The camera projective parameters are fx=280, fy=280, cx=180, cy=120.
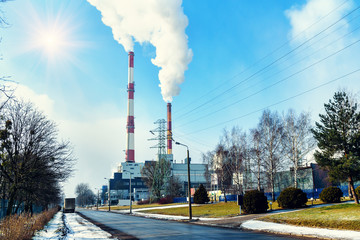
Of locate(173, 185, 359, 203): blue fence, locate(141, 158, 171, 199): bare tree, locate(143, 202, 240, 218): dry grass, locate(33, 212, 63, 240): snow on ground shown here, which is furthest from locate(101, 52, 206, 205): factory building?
locate(33, 212, 63, 240): snow on ground

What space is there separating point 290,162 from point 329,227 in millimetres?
24052

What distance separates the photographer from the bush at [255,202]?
26.0m

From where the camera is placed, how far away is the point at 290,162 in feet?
125

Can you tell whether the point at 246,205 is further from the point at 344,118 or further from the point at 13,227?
the point at 13,227

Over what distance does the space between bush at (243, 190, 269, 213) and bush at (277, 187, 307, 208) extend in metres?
2.30

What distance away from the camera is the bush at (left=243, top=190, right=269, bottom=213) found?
2602 cm

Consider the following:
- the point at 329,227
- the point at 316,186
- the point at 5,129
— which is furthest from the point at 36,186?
the point at 316,186

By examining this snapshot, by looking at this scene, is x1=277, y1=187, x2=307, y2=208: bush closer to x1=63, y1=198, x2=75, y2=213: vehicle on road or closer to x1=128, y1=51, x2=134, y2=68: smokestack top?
x1=63, y1=198, x2=75, y2=213: vehicle on road

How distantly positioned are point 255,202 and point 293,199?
3.90 metres

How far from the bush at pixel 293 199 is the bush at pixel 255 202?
7.55 feet

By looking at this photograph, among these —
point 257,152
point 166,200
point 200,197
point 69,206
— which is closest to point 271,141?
point 257,152

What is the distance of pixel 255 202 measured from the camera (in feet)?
85.2

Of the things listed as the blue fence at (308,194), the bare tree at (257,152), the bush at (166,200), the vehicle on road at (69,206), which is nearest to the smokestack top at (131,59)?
the bush at (166,200)

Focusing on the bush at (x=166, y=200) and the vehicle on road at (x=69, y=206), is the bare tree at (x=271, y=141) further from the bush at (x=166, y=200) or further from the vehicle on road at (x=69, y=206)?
the vehicle on road at (x=69, y=206)
